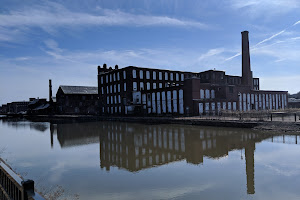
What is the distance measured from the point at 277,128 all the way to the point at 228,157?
12.0m

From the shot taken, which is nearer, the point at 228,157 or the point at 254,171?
the point at 254,171

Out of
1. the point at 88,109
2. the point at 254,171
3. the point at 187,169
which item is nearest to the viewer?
the point at 254,171

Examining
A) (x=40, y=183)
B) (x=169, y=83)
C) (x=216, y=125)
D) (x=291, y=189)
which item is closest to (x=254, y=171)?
(x=291, y=189)

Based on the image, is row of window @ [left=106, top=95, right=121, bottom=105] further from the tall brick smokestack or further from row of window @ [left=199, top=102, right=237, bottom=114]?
A: the tall brick smokestack

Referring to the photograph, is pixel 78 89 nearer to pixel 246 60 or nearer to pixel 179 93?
pixel 179 93

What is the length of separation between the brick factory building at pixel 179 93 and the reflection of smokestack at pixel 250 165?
21521mm

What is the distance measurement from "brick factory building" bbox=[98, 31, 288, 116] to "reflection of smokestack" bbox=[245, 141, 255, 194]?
2152 centimetres

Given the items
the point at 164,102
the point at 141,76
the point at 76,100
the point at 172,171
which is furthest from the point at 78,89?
the point at 172,171

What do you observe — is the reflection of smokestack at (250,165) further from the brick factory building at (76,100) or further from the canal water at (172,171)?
the brick factory building at (76,100)

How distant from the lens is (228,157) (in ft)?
42.3

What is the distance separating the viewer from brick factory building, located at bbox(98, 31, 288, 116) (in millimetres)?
39584

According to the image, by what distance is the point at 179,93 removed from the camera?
135ft

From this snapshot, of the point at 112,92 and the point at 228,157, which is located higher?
the point at 112,92

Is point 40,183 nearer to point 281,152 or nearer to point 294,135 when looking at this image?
point 281,152
